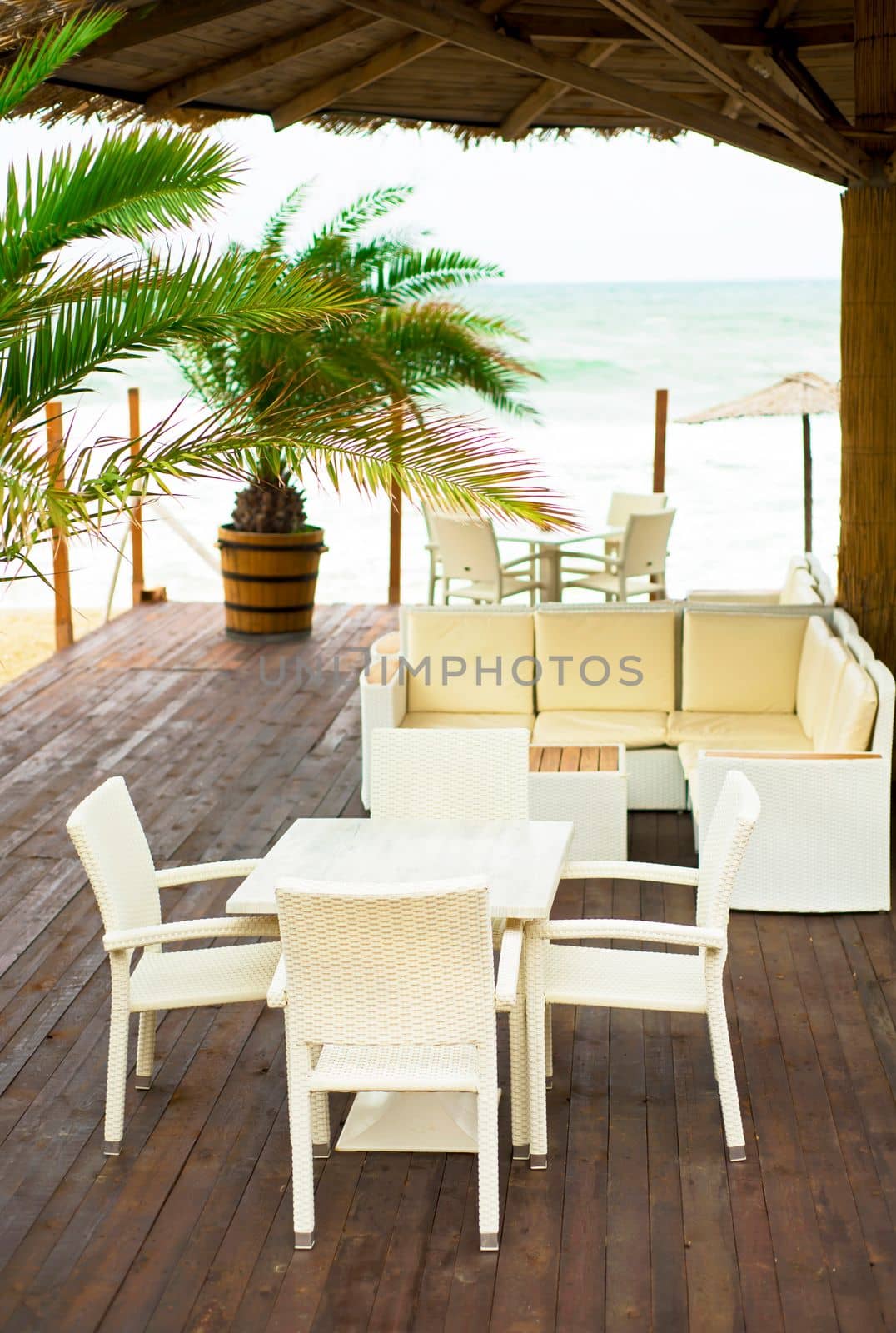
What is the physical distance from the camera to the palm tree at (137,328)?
4043 mm

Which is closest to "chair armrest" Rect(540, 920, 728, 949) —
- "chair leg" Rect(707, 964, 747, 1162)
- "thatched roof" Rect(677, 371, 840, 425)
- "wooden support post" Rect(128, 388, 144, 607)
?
"chair leg" Rect(707, 964, 747, 1162)

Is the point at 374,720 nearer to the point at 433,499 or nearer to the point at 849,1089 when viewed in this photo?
the point at 433,499

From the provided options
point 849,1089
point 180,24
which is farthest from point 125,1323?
point 180,24

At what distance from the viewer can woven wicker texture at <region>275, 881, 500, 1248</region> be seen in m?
2.92

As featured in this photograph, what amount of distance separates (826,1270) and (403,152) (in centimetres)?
3565

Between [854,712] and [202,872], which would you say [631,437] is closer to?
[854,712]

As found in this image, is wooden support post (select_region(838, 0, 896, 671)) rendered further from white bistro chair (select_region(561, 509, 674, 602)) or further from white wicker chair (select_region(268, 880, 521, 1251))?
white wicker chair (select_region(268, 880, 521, 1251))

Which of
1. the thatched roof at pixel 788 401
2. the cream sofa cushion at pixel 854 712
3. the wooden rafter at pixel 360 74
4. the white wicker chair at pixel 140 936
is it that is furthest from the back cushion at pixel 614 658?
the thatched roof at pixel 788 401

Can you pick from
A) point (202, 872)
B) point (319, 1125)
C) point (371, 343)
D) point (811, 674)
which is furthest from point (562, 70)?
point (371, 343)

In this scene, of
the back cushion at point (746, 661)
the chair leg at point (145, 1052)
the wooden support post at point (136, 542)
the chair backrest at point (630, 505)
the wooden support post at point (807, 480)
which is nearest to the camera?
the chair leg at point (145, 1052)

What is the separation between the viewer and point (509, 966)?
10.7 feet

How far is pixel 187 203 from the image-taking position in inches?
179

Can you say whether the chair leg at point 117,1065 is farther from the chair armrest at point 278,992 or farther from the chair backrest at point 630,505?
the chair backrest at point 630,505

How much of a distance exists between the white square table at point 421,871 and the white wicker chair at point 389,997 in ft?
1.17
